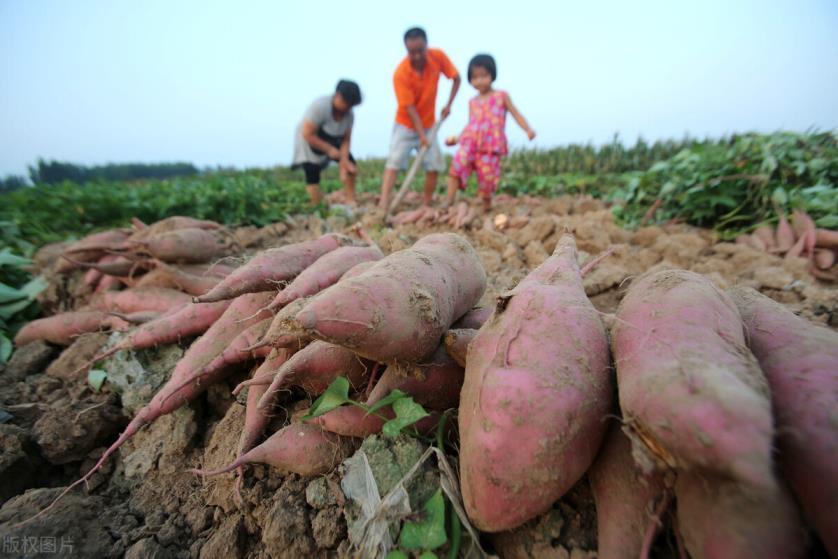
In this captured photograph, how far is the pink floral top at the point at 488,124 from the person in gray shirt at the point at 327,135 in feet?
5.26

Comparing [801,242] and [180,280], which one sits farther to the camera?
[801,242]

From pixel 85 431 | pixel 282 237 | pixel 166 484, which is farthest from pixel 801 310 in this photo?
pixel 282 237

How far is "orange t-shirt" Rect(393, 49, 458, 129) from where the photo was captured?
16.3 feet

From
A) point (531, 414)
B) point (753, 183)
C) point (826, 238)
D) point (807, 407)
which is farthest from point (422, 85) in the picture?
point (807, 407)

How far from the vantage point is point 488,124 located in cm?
494

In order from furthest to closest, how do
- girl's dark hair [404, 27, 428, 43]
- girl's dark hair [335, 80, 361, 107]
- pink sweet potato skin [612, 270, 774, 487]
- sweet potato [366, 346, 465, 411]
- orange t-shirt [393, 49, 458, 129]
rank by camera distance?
girl's dark hair [335, 80, 361, 107] < orange t-shirt [393, 49, 458, 129] < girl's dark hair [404, 27, 428, 43] < sweet potato [366, 346, 465, 411] < pink sweet potato skin [612, 270, 774, 487]

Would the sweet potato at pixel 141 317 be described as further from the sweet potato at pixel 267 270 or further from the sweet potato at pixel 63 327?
the sweet potato at pixel 267 270

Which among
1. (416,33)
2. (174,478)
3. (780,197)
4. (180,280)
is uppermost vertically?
(416,33)

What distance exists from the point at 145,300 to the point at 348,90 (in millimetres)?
4054

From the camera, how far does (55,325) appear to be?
2.11 m

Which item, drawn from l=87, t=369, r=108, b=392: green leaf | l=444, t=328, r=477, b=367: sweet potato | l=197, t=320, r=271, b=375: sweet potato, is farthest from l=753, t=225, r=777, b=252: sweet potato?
l=87, t=369, r=108, b=392: green leaf

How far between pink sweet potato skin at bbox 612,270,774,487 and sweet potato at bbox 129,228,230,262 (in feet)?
7.38

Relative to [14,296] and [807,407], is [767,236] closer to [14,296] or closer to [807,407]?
[807,407]

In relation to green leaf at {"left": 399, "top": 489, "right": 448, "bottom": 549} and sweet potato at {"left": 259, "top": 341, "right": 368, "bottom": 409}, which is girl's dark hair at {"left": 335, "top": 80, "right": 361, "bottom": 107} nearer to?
sweet potato at {"left": 259, "top": 341, "right": 368, "bottom": 409}
